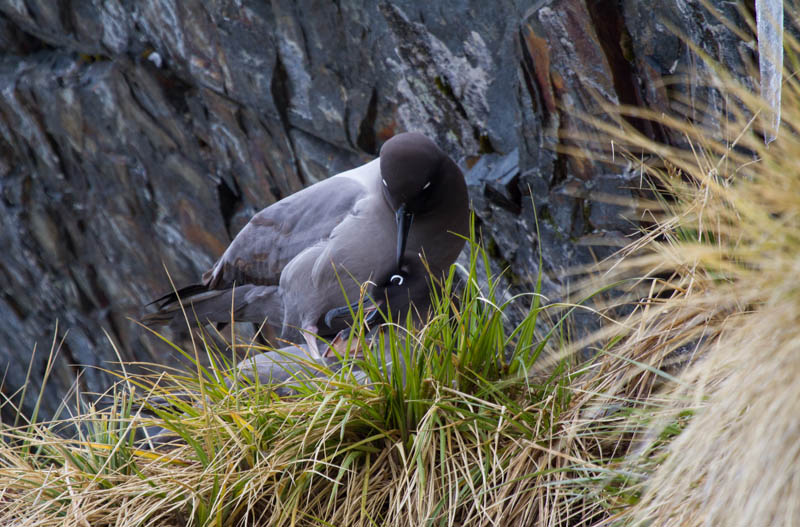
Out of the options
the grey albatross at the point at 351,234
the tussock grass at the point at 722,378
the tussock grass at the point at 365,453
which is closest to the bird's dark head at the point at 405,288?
the grey albatross at the point at 351,234

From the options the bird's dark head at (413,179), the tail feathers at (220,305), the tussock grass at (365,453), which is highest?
the bird's dark head at (413,179)

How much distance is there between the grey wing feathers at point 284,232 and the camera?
3443 millimetres

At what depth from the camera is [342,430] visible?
1.86 meters

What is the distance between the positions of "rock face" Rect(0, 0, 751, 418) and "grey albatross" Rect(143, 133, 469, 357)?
840 millimetres

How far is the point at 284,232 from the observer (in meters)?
3.65

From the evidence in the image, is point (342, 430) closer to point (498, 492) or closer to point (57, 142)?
point (498, 492)

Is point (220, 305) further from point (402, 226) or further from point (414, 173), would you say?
point (414, 173)

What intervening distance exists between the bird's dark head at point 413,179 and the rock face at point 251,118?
34.1 inches

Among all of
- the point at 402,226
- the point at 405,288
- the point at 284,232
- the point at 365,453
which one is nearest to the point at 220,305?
the point at 284,232

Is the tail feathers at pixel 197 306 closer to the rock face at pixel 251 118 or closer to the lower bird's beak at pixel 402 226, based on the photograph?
the rock face at pixel 251 118

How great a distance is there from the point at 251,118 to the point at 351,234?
14.3ft

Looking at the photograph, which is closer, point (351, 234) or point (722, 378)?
point (722, 378)

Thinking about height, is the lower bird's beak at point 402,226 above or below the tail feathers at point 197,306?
above

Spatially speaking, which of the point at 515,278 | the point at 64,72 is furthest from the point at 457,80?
the point at 64,72
